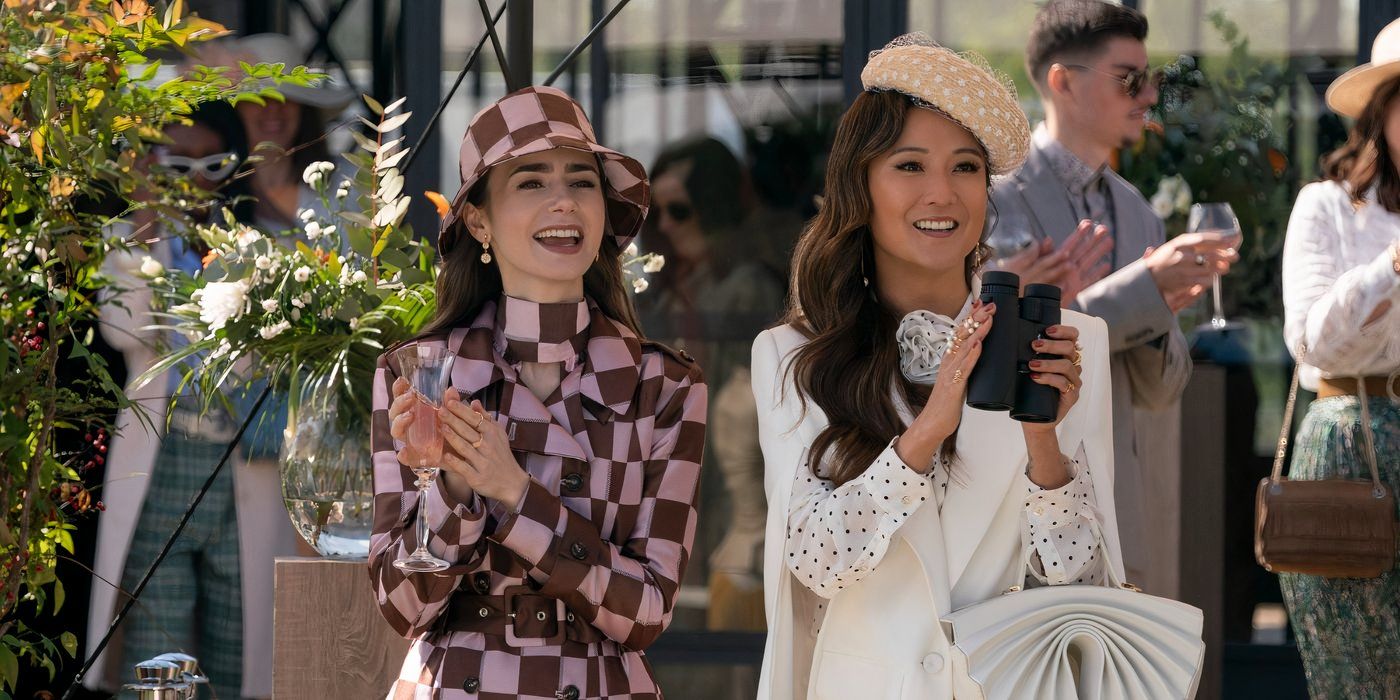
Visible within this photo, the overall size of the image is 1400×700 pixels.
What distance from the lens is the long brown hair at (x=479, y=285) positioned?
2881 millimetres

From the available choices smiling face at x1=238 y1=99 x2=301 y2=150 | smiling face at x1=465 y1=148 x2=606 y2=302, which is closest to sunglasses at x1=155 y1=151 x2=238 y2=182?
smiling face at x1=238 y1=99 x2=301 y2=150

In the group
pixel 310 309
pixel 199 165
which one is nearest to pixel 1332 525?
pixel 310 309

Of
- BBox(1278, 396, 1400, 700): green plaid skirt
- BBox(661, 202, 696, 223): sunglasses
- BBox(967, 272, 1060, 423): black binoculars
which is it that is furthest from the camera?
BBox(661, 202, 696, 223): sunglasses

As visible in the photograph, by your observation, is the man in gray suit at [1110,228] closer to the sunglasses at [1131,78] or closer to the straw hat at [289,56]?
the sunglasses at [1131,78]

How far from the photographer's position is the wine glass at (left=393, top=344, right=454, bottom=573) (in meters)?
2.47

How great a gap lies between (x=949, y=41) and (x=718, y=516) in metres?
1.48

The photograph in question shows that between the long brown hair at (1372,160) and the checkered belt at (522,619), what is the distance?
2261mm

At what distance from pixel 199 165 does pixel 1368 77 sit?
3.18 metres

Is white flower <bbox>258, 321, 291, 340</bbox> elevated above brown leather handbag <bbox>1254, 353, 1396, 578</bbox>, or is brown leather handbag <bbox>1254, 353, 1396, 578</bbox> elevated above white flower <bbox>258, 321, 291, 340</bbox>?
white flower <bbox>258, 321, 291, 340</bbox>

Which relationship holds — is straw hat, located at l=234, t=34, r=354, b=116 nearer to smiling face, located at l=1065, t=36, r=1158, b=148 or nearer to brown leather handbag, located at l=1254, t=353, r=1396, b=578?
smiling face, located at l=1065, t=36, r=1158, b=148

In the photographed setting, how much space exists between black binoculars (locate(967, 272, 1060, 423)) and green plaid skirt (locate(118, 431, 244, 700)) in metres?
3.15

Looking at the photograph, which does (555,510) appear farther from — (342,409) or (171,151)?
(171,151)

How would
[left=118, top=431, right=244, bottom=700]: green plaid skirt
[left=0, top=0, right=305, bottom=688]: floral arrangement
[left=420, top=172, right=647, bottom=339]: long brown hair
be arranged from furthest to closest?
[left=118, top=431, right=244, bottom=700]: green plaid skirt
[left=0, top=0, right=305, bottom=688]: floral arrangement
[left=420, top=172, right=647, bottom=339]: long brown hair

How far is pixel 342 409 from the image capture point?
332cm
